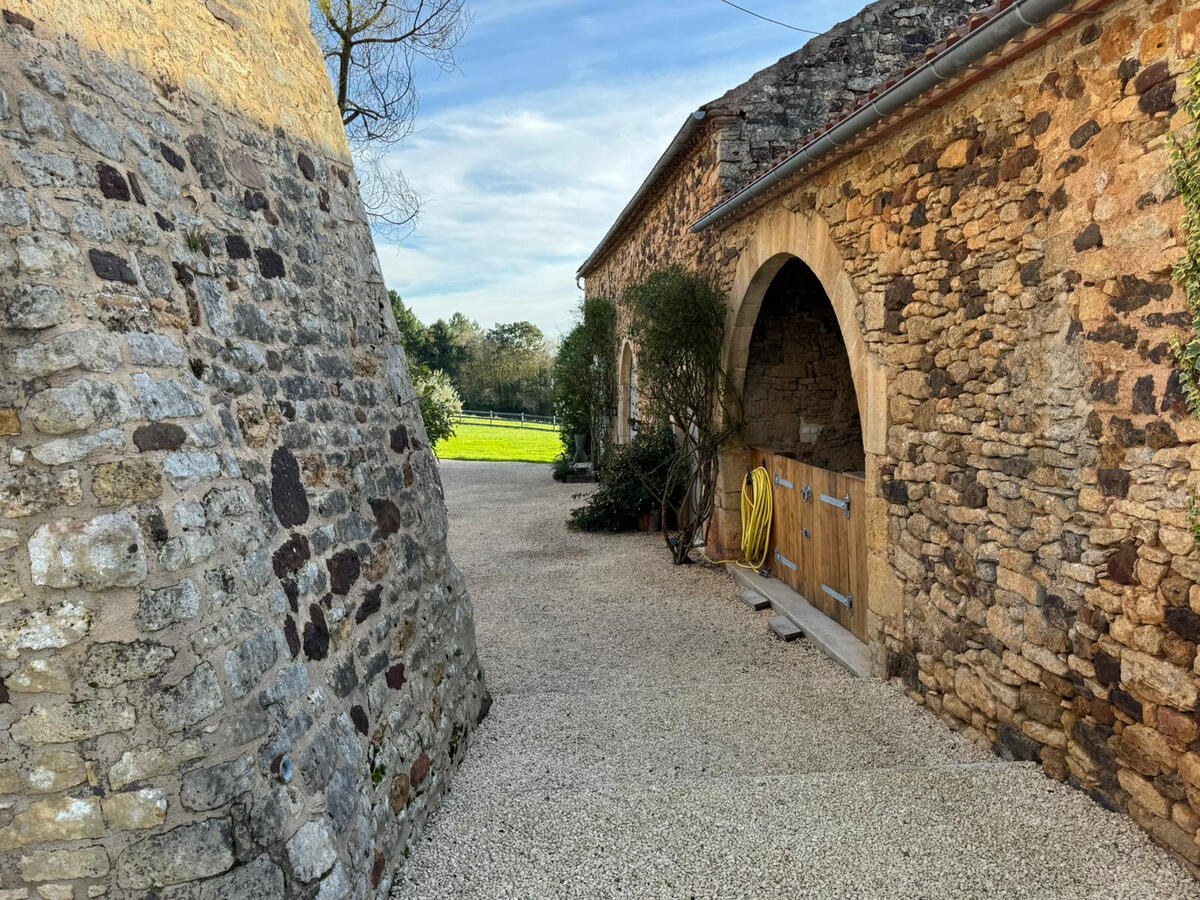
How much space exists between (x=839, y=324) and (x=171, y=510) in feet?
15.6

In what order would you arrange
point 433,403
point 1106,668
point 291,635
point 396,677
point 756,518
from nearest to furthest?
point 291,635 → point 1106,668 → point 396,677 → point 756,518 → point 433,403

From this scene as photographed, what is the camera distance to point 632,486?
9.54 m

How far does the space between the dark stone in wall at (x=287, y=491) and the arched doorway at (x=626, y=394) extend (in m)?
9.26

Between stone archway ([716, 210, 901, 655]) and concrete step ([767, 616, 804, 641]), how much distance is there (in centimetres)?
97

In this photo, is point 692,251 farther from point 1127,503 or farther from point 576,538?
point 1127,503

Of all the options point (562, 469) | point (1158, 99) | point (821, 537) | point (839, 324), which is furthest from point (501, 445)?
point (1158, 99)

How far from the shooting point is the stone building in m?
2.69

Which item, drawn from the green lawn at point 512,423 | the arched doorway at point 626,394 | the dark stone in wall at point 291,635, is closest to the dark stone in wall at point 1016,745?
the dark stone in wall at point 291,635

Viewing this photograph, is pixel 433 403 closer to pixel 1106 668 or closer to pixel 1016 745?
pixel 1016 745

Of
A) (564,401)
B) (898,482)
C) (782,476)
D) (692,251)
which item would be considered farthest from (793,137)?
(564,401)

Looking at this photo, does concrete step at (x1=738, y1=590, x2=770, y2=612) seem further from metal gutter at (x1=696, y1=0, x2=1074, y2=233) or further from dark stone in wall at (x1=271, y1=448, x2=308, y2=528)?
dark stone in wall at (x1=271, y1=448, x2=308, y2=528)

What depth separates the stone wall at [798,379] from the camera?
718 centimetres

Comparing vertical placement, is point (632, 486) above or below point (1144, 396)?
below

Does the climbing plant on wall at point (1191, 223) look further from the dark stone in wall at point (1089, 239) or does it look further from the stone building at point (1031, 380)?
the dark stone in wall at point (1089, 239)
